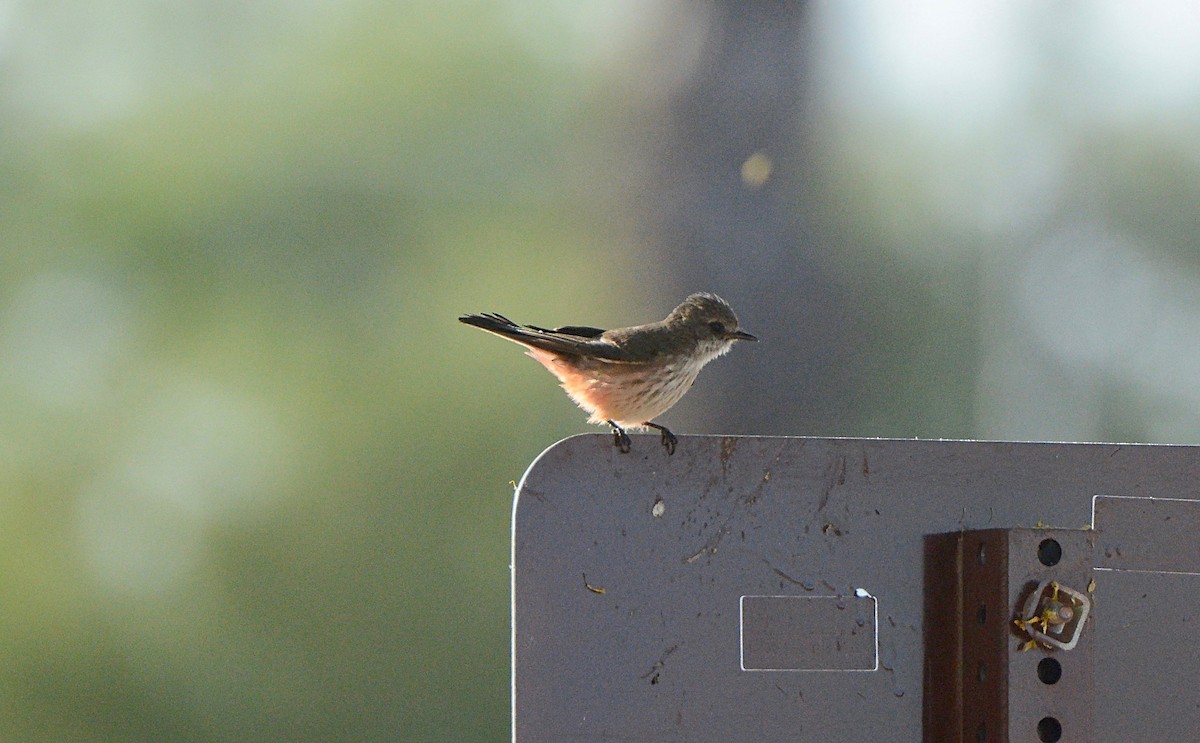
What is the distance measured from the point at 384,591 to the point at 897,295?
4.12m

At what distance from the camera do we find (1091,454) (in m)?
2.62

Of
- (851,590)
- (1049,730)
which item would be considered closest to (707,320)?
(851,590)

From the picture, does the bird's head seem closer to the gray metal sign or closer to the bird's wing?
the bird's wing

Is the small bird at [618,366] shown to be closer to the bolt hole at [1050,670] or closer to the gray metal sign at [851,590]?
the gray metal sign at [851,590]

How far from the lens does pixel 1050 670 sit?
2271 mm

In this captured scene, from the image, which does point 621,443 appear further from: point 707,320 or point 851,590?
point 707,320

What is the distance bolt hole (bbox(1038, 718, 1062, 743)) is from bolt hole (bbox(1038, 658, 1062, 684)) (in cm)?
7

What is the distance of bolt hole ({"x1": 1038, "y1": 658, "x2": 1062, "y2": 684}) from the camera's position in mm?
2262

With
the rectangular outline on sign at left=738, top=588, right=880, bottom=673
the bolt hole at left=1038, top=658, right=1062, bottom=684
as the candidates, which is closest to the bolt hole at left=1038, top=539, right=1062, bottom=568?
the bolt hole at left=1038, top=658, right=1062, bottom=684

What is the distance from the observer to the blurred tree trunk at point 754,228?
273 inches

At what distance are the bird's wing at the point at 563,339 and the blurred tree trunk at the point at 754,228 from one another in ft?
6.46

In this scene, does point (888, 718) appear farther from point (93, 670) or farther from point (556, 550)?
point (93, 670)

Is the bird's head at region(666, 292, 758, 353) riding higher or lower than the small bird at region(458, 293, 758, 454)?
higher

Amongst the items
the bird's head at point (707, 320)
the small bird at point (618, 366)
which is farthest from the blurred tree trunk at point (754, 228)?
the small bird at point (618, 366)
